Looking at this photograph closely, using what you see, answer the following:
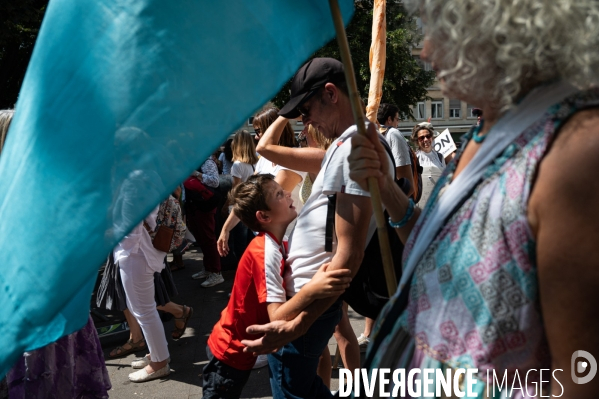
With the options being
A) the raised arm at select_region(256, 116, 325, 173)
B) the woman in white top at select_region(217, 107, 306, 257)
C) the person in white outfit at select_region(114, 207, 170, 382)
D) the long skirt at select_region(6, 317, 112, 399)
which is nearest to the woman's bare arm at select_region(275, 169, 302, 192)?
the woman in white top at select_region(217, 107, 306, 257)

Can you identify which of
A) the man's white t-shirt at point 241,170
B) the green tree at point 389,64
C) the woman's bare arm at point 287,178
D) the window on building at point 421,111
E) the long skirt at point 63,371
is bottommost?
the long skirt at point 63,371

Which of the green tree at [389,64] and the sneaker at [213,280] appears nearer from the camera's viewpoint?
the sneaker at [213,280]

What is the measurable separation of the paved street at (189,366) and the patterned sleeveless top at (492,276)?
302 cm

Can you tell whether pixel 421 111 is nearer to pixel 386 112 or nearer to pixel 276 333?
pixel 386 112

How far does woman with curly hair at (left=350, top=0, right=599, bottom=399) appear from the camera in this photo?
1114mm

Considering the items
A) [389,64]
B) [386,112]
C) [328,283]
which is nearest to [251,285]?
[328,283]

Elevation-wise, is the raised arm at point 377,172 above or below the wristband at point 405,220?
above

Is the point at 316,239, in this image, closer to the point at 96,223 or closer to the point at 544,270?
the point at 96,223

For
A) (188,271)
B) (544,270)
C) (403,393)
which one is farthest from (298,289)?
(188,271)

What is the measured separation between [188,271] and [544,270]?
298 inches

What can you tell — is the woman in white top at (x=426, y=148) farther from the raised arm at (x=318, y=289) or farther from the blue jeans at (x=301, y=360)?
the raised arm at (x=318, y=289)

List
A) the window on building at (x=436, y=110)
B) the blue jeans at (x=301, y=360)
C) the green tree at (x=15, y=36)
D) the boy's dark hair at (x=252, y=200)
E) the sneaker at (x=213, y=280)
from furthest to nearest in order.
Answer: the window on building at (x=436, y=110)
the green tree at (x=15, y=36)
the sneaker at (x=213, y=280)
the boy's dark hair at (x=252, y=200)
the blue jeans at (x=301, y=360)

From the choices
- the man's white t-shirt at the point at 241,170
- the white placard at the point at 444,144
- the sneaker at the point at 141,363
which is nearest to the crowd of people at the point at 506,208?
the sneaker at the point at 141,363

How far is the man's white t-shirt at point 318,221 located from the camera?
2.28 metres
